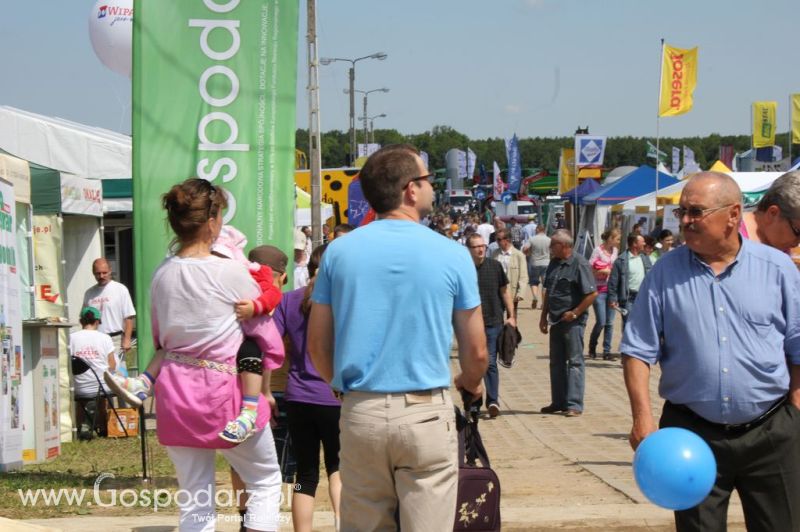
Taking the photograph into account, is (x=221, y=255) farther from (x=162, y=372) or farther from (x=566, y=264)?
(x=566, y=264)

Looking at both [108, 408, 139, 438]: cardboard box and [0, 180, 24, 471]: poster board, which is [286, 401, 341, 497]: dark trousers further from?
[108, 408, 139, 438]: cardboard box

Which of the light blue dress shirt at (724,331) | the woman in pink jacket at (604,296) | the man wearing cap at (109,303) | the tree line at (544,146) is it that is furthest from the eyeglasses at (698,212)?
the tree line at (544,146)

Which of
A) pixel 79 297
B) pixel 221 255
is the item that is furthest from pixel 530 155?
pixel 221 255

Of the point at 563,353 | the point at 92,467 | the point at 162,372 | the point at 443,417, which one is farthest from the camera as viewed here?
the point at 563,353

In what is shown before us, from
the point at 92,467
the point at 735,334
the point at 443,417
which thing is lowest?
the point at 92,467

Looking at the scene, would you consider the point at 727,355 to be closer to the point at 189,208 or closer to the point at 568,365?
the point at 189,208

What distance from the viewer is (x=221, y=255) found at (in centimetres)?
524

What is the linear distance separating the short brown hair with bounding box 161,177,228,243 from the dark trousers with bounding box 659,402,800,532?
7.18 ft

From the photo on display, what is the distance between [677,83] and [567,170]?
17.6 meters

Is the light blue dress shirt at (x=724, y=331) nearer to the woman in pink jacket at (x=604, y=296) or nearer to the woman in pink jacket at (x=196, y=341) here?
the woman in pink jacket at (x=196, y=341)

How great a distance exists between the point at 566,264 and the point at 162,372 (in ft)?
27.8

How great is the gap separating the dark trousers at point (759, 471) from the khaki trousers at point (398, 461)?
998 mm

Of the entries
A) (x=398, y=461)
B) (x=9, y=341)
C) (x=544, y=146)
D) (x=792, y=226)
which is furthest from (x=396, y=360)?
(x=544, y=146)

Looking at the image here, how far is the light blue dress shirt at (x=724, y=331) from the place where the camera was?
4.30 meters
